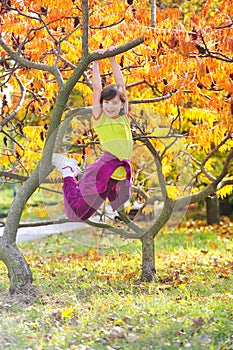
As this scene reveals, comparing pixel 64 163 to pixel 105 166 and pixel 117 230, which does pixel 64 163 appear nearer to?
pixel 105 166

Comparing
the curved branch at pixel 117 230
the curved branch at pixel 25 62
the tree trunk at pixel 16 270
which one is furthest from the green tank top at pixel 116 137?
the tree trunk at pixel 16 270

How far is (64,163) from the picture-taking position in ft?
15.4

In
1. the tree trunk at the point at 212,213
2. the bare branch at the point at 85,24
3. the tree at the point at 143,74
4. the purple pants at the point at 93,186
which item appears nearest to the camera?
the purple pants at the point at 93,186

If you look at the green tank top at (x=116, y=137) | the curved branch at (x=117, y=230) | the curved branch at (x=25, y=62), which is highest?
the curved branch at (x=25, y=62)

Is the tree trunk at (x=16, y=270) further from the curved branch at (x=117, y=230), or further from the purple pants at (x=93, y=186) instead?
the purple pants at (x=93, y=186)

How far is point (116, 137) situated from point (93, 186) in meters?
0.37

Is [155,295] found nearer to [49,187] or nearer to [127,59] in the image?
[49,187]

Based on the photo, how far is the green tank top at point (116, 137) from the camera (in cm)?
445

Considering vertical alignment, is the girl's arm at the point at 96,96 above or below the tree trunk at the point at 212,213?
above

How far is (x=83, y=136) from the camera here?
5633 millimetres

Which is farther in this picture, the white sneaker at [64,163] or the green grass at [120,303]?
the white sneaker at [64,163]

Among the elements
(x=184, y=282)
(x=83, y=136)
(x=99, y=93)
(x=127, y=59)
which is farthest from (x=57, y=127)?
(x=184, y=282)

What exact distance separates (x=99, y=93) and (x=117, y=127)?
1.04 ft

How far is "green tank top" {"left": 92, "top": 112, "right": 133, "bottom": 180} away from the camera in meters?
4.45
